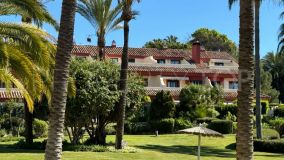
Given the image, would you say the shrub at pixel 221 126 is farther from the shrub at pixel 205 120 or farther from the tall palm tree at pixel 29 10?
the tall palm tree at pixel 29 10

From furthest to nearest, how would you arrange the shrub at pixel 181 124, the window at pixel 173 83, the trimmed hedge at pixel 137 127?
1. the window at pixel 173 83
2. the shrub at pixel 181 124
3. the trimmed hedge at pixel 137 127

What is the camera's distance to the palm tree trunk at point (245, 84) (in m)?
10.4

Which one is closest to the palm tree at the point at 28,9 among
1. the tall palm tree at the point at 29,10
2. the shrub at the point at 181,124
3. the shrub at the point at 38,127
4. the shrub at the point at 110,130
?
the tall palm tree at the point at 29,10

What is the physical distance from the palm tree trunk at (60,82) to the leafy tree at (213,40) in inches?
3420

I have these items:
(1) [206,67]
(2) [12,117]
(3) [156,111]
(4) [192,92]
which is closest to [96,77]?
(2) [12,117]

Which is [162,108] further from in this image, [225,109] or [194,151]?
[194,151]

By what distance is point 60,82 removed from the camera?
10.9m

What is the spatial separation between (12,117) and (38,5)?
2191 cm

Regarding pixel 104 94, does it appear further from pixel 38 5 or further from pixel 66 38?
pixel 66 38

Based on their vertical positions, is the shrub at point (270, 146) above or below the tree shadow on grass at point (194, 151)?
above

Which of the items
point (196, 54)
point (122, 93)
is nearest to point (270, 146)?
point (122, 93)

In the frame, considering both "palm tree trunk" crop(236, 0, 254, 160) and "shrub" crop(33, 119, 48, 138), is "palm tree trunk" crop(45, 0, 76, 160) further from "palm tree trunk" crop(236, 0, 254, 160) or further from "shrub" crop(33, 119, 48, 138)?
"shrub" crop(33, 119, 48, 138)

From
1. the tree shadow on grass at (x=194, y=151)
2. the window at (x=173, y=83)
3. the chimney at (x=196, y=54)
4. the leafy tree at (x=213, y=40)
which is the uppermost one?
the leafy tree at (x=213, y=40)

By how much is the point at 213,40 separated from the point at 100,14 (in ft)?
215
